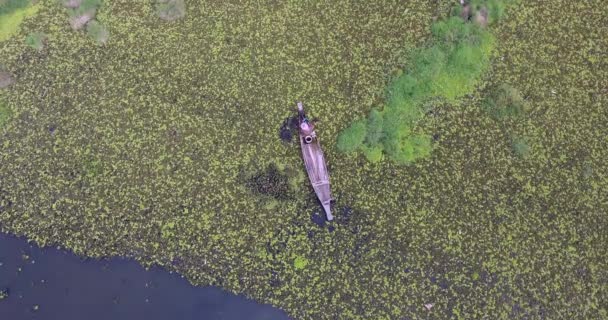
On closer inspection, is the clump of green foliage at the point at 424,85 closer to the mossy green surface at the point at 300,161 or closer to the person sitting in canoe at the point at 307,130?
the mossy green surface at the point at 300,161

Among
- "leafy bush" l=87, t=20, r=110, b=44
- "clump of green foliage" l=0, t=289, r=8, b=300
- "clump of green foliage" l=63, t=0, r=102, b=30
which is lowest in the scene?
"clump of green foliage" l=0, t=289, r=8, b=300

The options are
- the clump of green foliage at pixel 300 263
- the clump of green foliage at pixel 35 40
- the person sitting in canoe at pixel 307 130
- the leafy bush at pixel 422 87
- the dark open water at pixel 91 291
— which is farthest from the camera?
the clump of green foliage at pixel 35 40

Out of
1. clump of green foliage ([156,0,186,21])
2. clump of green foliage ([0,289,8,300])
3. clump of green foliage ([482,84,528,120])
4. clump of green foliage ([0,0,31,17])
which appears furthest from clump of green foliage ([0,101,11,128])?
clump of green foliage ([482,84,528,120])

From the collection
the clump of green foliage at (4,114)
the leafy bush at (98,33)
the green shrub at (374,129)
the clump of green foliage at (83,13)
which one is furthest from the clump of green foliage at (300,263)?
the clump of green foliage at (83,13)

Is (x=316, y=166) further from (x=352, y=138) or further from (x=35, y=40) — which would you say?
(x=35, y=40)

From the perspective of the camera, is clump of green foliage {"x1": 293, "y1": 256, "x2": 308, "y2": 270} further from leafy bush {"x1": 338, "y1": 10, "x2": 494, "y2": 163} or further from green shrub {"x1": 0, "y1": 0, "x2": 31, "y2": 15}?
green shrub {"x1": 0, "y1": 0, "x2": 31, "y2": 15}
